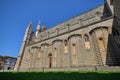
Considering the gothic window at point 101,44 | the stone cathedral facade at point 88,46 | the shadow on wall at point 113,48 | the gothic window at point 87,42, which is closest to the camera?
the shadow on wall at point 113,48

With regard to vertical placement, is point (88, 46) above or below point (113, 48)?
above

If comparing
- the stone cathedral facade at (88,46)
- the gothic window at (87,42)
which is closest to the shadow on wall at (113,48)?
the stone cathedral facade at (88,46)

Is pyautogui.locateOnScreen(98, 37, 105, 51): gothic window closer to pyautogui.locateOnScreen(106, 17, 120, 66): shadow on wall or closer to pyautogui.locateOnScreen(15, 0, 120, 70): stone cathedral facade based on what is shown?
pyautogui.locateOnScreen(15, 0, 120, 70): stone cathedral facade

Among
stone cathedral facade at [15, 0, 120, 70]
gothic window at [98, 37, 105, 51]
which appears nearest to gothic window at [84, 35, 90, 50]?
stone cathedral facade at [15, 0, 120, 70]

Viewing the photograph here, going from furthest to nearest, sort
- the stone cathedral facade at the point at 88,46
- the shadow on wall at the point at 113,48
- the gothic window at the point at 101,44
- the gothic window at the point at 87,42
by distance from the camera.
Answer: the gothic window at the point at 87,42 < the gothic window at the point at 101,44 < the stone cathedral facade at the point at 88,46 < the shadow on wall at the point at 113,48

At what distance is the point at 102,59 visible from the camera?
19.5 meters

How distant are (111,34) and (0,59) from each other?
54.5 metres

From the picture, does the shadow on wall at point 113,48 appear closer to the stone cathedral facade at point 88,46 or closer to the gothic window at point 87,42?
the stone cathedral facade at point 88,46

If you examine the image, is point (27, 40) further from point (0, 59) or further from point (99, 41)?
point (99, 41)

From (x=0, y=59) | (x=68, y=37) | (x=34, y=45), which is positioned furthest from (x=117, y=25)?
(x=0, y=59)

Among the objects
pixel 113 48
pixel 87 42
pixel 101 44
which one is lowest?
pixel 113 48

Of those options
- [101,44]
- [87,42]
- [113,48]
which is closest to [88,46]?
[87,42]

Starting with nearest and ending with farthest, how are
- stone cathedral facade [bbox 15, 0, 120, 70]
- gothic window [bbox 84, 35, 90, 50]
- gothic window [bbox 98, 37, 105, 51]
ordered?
stone cathedral facade [bbox 15, 0, 120, 70] < gothic window [bbox 98, 37, 105, 51] < gothic window [bbox 84, 35, 90, 50]

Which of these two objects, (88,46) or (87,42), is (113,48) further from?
(87,42)
